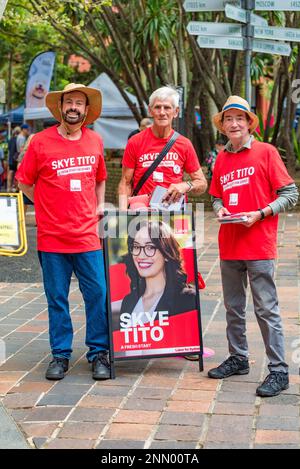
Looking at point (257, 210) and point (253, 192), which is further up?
point (253, 192)

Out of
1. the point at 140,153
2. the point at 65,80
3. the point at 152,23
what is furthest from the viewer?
the point at 65,80

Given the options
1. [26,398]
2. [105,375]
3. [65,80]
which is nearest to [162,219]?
[105,375]

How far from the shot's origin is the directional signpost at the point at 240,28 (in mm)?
10062

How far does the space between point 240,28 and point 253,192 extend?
551cm

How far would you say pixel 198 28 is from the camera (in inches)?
402

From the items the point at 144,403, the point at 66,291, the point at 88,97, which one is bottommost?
the point at 144,403

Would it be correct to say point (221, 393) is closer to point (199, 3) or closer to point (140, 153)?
point (140, 153)

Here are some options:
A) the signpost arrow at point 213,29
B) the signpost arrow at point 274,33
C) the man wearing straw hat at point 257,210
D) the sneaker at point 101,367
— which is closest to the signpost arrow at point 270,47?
the signpost arrow at point 274,33

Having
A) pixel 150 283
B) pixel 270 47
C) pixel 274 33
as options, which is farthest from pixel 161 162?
pixel 270 47

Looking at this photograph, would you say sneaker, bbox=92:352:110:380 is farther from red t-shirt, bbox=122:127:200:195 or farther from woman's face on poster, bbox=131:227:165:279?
red t-shirt, bbox=122:127:200:195

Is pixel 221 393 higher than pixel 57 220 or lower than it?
lower

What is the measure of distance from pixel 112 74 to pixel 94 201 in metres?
14.7

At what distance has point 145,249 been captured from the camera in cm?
583

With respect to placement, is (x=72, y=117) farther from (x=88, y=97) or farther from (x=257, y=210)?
(x=257, y=210)
